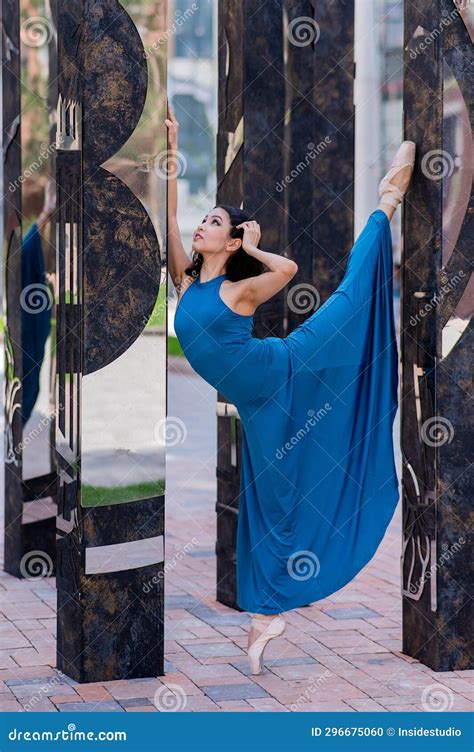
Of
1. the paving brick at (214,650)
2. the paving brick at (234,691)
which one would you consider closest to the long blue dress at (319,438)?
the paving brick at (214,650)

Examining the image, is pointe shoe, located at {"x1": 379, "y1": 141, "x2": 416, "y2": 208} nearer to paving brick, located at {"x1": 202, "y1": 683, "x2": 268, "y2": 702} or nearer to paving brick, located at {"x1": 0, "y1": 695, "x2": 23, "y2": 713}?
paving brick, located at {"x1": 202, "y1": 683, "x2": 268, "y2": 702}

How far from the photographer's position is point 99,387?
4.65 metres

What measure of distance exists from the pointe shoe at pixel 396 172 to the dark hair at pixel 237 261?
56 centimetres

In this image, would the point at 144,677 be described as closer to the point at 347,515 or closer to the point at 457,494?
the point at 347,515

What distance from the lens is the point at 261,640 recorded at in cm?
484

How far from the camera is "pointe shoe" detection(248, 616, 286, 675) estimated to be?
4812 millimetres

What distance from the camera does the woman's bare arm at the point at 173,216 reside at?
15.7 ft

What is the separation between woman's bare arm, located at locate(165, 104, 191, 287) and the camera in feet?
15.7

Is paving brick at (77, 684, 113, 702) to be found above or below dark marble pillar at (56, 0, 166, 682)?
below

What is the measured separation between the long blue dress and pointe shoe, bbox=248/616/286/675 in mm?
60

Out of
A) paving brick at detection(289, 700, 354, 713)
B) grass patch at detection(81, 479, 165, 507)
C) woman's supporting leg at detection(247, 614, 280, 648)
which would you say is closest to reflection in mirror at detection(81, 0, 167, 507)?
grass patch at detection(81, 479, 165, 507)

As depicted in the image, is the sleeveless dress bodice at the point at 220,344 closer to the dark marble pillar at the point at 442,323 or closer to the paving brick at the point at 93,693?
the dark marble pillar at the point at 442,323

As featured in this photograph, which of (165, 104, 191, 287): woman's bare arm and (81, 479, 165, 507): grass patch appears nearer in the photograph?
(81, 479, 165, 507): grass patch
